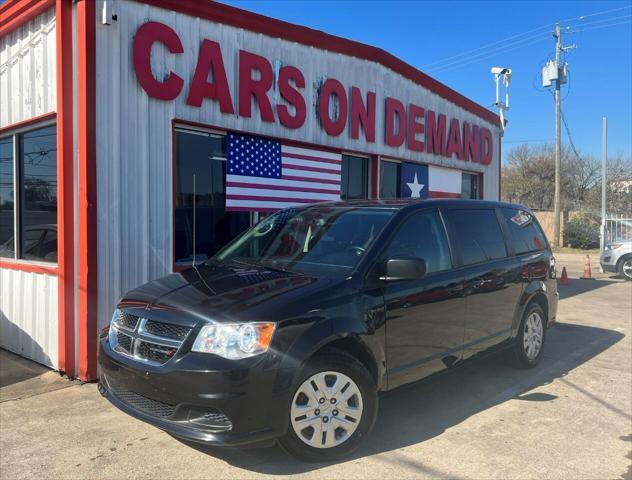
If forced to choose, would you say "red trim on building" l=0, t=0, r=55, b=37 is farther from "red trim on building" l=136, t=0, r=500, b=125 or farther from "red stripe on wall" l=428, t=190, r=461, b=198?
"red stripe on wall" l=428, t=190, r=461, b=198

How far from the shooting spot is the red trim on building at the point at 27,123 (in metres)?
6.03

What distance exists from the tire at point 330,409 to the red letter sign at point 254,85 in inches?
177

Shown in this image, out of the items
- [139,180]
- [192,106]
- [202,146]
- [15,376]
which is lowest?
[15,376]

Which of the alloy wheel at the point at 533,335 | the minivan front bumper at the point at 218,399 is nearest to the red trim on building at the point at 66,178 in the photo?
the minivan front bumper at the point at 218,399

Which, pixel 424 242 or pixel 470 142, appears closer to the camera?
pixel 424 242

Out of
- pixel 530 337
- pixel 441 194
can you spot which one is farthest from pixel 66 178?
pixel 441 194

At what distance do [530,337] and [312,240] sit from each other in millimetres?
3057

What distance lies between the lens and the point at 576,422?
4.60 m

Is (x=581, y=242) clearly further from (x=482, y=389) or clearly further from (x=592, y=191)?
(x=482, y=389)

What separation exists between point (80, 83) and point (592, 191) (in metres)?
41.9

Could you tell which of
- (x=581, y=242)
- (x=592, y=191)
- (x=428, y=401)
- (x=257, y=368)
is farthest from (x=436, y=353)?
(x=592, y=191)

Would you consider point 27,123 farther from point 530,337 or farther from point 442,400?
point 530,337

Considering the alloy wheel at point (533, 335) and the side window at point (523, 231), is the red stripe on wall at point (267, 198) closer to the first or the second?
the side window at point (523, 231)

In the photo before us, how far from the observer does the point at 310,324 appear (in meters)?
3.54
